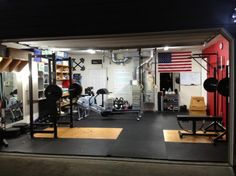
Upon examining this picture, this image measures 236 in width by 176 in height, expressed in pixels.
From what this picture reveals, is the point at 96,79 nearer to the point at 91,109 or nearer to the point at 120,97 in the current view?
the point at 120,97

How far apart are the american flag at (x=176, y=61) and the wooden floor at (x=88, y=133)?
4.73 meters

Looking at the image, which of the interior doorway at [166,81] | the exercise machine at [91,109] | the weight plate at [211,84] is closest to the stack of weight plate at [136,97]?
the exercise machine at [91,109]

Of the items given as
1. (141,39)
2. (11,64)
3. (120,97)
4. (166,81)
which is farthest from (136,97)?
(11,64)

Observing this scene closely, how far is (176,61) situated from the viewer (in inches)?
413

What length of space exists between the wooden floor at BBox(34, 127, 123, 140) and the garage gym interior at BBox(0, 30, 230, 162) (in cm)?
3

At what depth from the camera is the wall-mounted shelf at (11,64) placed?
22.2ft

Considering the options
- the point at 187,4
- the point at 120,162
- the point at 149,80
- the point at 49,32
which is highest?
the point at 187,4

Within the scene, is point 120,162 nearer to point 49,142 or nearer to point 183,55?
point 49,142

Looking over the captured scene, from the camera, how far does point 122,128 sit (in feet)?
23.5

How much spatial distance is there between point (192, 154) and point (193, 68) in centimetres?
647

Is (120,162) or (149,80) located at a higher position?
(149,80)

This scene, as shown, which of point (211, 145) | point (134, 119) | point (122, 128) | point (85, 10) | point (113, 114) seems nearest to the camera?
point (85, 10)

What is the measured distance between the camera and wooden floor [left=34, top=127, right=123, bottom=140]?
6219mm

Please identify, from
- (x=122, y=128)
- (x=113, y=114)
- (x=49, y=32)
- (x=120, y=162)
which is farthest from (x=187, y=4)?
(x=113, y=114)
